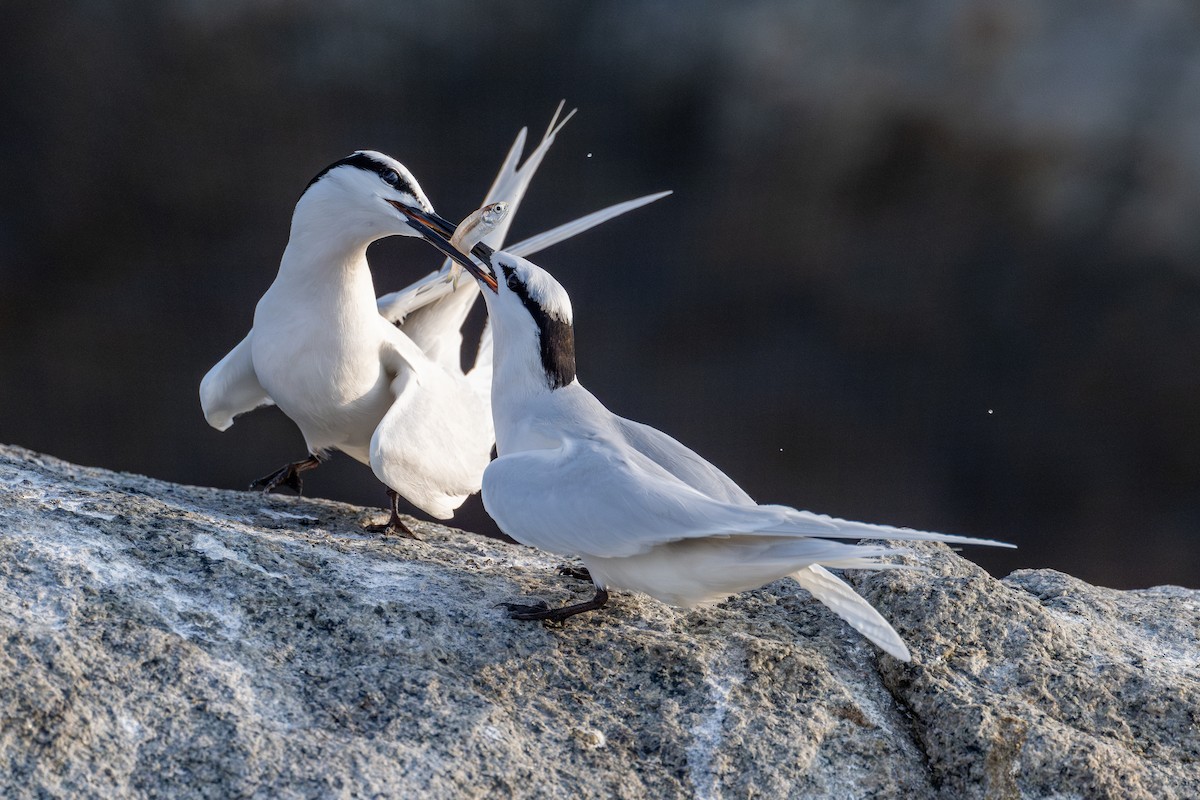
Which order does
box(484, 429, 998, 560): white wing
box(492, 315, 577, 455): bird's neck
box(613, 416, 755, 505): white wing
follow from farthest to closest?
box(492, 315, 577, 455): bird's neck < box(613, 416, 755, 505): white wing < box(484, 429, 998, 560): white wing

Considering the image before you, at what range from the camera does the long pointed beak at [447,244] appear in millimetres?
3379

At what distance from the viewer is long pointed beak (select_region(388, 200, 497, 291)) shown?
3379mm

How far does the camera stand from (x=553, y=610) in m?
2.55

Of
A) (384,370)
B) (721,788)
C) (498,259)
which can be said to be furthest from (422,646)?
(384,370)

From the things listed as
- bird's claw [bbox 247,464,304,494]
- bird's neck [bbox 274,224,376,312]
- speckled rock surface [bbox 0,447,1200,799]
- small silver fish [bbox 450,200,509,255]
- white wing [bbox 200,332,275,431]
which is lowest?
speckled rock surface [bbox 0,447,1200,799]

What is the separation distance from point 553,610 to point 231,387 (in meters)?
1.98

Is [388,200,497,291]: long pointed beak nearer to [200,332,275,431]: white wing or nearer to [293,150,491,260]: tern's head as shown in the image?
[293,150,491,260]: tern's head

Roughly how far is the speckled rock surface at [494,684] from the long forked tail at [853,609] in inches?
5.2

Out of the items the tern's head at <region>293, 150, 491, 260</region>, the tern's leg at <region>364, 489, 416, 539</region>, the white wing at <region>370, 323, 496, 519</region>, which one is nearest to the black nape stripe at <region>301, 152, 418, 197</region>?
the tern's head at <region>293, 150, 491, 260</region>

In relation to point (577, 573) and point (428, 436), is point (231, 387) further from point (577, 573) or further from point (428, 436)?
point (577, 573)

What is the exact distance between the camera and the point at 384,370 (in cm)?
399

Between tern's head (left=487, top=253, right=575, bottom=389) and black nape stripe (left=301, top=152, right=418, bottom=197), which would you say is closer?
tern's head (left=487, top=253, right=575, bottom=389)

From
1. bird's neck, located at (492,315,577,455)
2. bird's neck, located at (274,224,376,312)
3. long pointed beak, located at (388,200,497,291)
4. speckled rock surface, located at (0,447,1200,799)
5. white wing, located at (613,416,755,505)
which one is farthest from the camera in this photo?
bird's neck, located at (274,224,376,312)

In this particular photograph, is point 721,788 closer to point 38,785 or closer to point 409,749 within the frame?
point 409,749
